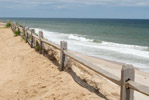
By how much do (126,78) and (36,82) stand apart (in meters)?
3.19

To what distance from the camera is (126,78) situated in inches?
149

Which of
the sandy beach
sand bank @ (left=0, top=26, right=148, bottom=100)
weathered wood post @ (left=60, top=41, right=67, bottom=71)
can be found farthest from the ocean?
the sandy beach

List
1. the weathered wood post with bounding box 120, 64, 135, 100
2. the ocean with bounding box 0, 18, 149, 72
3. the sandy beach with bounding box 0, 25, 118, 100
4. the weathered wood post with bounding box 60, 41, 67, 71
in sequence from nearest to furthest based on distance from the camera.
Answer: the weathered wood post with bounding box 120, 64, 135, 100
the sandy beach with bounding box 0, 25, 118, 100
the weathered wood post with bounding box 60, 41, 67, 71
the ocean with bounding box 0, 18, 149, 72

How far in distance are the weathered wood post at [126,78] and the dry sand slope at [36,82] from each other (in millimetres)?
1196

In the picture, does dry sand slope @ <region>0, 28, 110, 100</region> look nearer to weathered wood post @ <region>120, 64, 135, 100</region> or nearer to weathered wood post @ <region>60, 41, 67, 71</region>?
weathered wood post @ <region>60, 41, 67, 71</region>

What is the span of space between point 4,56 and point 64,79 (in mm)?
4594

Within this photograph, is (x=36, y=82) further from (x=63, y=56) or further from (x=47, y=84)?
(x=63, y=56)

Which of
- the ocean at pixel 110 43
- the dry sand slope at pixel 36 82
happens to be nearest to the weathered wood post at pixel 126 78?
the dry sand slope at pixel 36 82

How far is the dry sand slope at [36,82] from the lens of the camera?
205 inches

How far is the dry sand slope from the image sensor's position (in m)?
5.21

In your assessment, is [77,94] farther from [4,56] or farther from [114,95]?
[4,56]

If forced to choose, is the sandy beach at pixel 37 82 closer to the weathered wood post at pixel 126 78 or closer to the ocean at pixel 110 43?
the weathered wood post at pixel 126 78

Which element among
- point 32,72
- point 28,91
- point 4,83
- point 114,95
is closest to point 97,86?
point 114,95

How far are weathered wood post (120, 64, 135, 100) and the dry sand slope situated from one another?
1.20m
